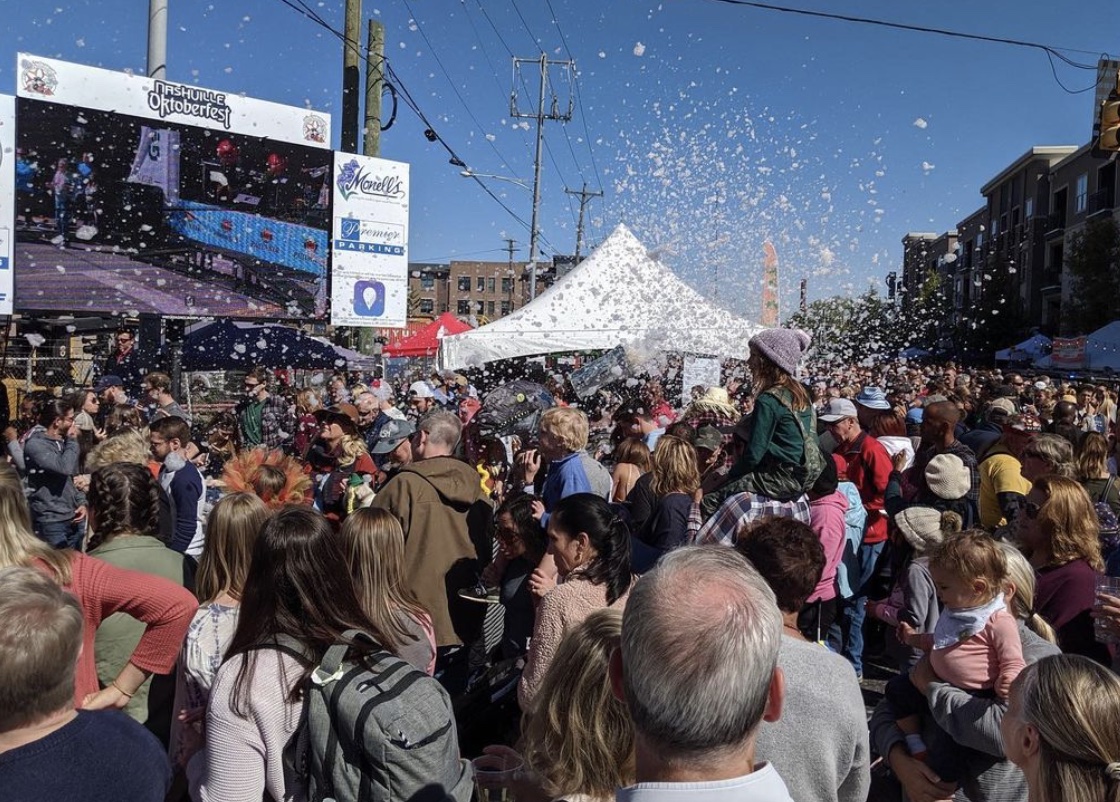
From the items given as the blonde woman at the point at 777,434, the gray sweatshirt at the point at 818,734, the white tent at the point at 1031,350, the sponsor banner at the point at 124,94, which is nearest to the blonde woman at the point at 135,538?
the gray sweatshirt at the point at 818,734

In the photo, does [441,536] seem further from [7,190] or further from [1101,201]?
[1101,201]

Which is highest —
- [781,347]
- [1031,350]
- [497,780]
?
[1031,350]

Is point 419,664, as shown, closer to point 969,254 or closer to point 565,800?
point 565,800

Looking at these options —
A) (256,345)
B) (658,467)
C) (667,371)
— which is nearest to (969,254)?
(667,371)

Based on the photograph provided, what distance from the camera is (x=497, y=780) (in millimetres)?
2451

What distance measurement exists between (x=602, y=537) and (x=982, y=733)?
1.37 m

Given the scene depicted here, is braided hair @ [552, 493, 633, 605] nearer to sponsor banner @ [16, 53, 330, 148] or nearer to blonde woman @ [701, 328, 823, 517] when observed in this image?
blonde woman @ [701, 328, 823, 517]

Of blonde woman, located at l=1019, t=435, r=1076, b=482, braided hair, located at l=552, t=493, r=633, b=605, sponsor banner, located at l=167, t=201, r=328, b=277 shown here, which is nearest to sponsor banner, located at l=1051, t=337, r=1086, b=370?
sponsor banner, located at l=167, t=201, r=328, b=277

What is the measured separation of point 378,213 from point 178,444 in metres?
12.1

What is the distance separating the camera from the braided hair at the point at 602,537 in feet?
10.7

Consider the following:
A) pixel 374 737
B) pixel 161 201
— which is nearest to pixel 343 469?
pixel 374 737

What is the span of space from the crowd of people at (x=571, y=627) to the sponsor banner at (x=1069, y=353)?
57.7ft

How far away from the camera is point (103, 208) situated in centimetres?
1401

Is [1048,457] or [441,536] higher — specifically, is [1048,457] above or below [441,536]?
above
